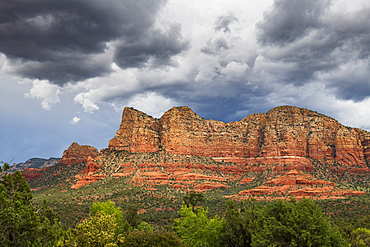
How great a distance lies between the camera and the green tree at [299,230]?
2145 centimetres

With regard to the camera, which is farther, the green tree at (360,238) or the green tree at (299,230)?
the green tree at (360,238)

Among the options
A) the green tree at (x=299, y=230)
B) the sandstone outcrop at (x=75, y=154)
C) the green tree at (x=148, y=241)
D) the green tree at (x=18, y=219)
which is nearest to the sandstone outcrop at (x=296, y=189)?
the green tree at (x=299, y=230)

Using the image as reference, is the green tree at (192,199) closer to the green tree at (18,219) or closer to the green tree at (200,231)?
the green tree at (200,231)

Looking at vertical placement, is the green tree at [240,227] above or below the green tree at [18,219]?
below

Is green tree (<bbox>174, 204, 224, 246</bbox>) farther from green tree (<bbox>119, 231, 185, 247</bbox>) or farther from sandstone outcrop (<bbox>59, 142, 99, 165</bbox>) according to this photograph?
sandstone outcrop (<bbox>59, 142, 99, 165</bbox>)

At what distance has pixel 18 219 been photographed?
18000 mm

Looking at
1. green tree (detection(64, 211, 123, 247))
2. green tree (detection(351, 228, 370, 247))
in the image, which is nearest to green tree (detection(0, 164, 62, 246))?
green tree (detection(64, 211, 123, 247))

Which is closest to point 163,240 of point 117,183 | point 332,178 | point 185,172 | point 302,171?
point 117,183

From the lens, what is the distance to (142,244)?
2252 centimetres

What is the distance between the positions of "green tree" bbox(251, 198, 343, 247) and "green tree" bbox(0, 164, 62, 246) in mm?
17699

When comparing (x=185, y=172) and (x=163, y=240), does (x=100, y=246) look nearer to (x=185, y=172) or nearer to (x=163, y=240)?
(x=163, y=240)

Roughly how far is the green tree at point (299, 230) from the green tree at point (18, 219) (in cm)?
1770

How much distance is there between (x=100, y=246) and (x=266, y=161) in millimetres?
125933

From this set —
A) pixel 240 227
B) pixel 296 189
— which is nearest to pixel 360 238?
pixel 240 227
